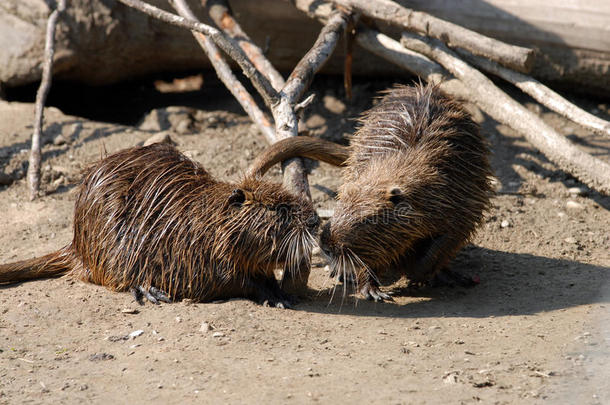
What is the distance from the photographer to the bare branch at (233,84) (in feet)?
20.0

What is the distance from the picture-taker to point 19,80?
24.2 ft

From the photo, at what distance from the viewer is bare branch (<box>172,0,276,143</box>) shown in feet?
20.0

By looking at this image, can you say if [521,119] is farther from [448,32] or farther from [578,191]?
[578,191]

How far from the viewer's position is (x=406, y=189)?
4816mm

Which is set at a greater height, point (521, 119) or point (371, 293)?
point (521, 119)

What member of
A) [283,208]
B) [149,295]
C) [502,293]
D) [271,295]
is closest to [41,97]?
[149,295]

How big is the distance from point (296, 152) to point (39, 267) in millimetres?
2031

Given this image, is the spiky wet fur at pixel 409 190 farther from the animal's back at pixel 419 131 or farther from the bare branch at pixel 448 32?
the bare branch at pixel 448 32

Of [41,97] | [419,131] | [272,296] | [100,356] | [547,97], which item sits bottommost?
[100,356]

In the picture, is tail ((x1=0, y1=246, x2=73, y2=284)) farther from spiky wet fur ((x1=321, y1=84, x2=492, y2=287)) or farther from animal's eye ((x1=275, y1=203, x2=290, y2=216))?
spiky wet fur ((x1=321, y1=84, x2=492, y2=287))

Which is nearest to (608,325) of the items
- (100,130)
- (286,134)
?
(286,134)

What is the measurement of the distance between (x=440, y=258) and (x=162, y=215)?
1.96 metres

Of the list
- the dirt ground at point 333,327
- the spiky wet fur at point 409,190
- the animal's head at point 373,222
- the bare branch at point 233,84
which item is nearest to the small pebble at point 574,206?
the dirt ground at point 333,327

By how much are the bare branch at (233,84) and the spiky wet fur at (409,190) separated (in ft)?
2.96
